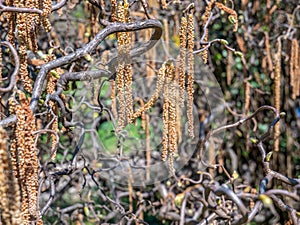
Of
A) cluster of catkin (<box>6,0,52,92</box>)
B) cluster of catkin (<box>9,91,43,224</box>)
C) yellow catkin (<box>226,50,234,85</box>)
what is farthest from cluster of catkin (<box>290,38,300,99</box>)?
cluster of catkin (<box>9,91,43,224</box>)

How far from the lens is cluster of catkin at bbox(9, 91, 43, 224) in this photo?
38.9 inches

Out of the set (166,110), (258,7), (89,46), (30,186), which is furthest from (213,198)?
(258,7)

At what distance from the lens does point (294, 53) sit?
2.64m

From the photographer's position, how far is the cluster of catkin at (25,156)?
989mm

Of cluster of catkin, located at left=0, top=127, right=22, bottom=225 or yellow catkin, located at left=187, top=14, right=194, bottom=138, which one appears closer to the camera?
cluster of catkin, located at left=0, top=127, right=22, bottom=225

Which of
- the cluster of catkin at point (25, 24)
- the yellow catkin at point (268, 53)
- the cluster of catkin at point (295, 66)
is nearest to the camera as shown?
the cluster of catkin at point (25, 24)

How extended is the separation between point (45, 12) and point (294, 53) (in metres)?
1.73

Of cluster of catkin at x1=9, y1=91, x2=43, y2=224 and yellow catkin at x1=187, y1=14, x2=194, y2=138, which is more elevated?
yellow catkin at x1=187, y1=14, x2=194, y2=138

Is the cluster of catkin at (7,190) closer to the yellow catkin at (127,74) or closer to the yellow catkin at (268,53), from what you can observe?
the yellow catkin at (127,74)

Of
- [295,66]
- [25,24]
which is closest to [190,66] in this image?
[25,24]

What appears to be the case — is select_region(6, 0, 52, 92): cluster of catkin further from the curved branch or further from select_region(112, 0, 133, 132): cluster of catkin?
select_region(112, 0, 133, 132): cluster of catkin

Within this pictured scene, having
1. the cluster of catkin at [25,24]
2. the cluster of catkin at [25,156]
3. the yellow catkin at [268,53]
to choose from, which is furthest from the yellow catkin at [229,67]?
the cluster of catkin at [25,156]

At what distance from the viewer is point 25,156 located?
1.00m

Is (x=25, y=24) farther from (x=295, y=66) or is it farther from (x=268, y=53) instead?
(x=268, y=53)
